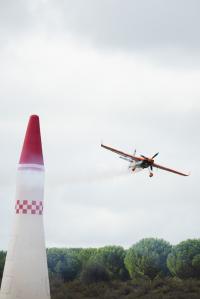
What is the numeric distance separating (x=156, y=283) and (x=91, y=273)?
31.1 feet

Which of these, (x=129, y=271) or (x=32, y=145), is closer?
(x=32, y=145)

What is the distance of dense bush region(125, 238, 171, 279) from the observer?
62.5m

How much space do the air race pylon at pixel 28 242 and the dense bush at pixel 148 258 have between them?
33271mm

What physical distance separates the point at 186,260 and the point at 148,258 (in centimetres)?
400

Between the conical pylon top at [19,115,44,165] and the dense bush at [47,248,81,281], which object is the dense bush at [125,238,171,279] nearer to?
the dense bush at [47,248,81,281]

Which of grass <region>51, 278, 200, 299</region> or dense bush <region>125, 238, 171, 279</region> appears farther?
dense bush <region>125, 238, 171, 279</region>

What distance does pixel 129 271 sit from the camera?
214ft

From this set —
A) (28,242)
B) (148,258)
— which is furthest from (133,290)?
(28,242)

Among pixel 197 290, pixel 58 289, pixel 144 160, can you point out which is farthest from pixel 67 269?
pixel 144 160

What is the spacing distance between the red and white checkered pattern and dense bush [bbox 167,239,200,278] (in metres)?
33.1

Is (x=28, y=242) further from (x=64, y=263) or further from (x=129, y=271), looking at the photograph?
(x=64, y=263)

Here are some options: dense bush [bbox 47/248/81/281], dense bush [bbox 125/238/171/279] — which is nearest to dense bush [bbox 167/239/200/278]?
dense bush [bbox 125/238/171/279]

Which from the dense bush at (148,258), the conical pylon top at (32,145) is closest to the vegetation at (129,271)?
the dense bush at (148,258)

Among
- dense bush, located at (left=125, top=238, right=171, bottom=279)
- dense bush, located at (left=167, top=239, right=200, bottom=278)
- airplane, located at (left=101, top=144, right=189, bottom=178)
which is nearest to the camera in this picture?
airplane, located at (left=101, top=144, right=189, bottom=178)
